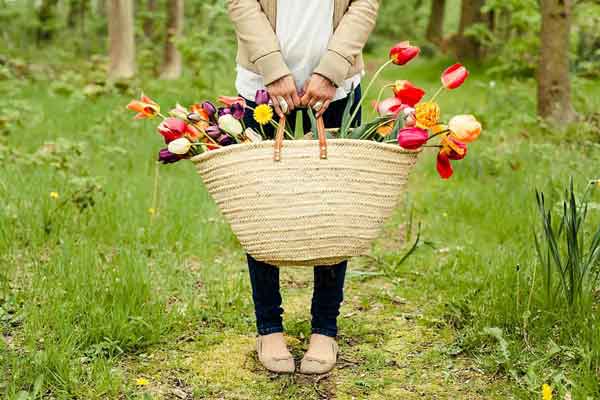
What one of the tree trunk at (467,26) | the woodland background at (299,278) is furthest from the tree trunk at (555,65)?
the tree trunk at (467,26)

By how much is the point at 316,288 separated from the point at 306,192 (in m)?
0.62

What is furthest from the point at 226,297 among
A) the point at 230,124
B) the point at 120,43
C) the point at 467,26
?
the point at 467,26

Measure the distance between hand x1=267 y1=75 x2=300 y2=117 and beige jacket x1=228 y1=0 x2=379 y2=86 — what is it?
0.02 m

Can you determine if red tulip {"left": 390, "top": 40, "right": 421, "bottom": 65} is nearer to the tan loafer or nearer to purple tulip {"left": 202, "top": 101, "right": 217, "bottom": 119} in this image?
purple tulip {"left": 202, "top": 101, "right": 217, "bottom": 119}

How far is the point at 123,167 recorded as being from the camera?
5227mm

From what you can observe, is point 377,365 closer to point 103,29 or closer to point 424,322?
point 424,322

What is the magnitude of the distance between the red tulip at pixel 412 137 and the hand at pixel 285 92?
0.36 metres

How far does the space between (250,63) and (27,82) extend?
7.27m

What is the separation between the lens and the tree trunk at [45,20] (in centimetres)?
1466

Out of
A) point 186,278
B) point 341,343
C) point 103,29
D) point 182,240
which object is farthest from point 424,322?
point 103,29

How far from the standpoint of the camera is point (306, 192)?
2188 millimetres

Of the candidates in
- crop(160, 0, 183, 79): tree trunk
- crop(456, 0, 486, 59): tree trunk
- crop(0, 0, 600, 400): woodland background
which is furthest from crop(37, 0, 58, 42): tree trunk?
crop(0, 0, 600, 400): woodland background

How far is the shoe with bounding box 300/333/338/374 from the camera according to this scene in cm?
269

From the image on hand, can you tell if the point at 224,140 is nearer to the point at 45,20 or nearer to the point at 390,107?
the point at 390,107
